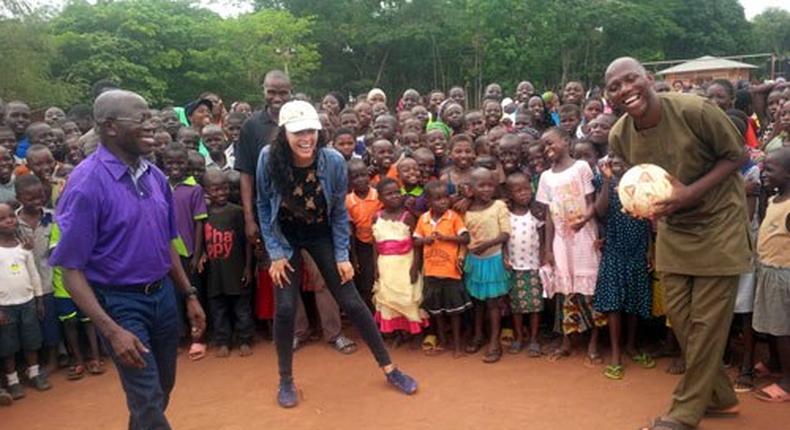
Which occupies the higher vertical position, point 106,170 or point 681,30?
point 681,30

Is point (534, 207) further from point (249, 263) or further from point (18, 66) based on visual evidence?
point (18, 66)

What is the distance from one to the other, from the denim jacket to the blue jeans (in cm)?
114

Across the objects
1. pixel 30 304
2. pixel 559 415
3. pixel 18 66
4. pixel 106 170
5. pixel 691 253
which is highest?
pixel 18 66

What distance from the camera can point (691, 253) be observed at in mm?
3312

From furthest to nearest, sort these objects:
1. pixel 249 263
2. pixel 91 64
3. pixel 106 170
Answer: pixel 91 64
pixel 249 263
pixel 106 170

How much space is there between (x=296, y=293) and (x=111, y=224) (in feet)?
5.36

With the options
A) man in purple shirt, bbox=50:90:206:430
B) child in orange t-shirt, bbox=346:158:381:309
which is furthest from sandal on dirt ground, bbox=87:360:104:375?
man in purple shirt, bbox=50:90:206:430

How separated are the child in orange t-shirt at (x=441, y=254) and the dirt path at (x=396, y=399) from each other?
40 cm

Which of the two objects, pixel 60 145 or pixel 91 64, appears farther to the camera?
pixel 91 64

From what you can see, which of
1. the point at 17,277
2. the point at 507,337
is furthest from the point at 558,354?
the point at 17,277

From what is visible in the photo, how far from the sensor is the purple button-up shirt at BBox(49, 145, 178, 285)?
250cm

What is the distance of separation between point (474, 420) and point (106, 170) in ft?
7.97

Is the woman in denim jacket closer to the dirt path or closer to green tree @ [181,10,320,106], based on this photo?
the dirt path

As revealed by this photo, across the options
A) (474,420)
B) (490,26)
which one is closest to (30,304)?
(474,420)
